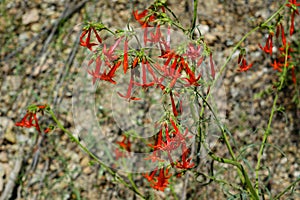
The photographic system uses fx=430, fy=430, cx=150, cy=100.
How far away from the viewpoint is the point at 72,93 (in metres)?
3.30

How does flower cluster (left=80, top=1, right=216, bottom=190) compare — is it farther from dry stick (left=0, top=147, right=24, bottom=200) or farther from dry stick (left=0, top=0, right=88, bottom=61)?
dry stick (left=0, top=0, right=88, bottom=61)

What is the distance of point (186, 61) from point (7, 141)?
2.08m

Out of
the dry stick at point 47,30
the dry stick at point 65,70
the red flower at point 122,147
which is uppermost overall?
the dry stick at point 47,30

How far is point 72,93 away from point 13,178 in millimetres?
770

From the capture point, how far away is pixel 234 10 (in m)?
3.62

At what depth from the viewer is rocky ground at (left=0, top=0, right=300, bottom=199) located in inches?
116

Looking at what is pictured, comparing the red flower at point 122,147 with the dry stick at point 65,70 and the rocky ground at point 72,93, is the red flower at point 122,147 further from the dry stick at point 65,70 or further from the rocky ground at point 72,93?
the dry stick at point 65,70

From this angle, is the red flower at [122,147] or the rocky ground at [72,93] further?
the rocky ground at [72,93]

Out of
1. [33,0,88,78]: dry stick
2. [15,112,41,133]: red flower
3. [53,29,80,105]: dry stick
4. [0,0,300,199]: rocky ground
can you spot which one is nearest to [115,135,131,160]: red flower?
[0,0,300,199]: rocky ground

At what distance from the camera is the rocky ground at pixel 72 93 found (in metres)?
2.96

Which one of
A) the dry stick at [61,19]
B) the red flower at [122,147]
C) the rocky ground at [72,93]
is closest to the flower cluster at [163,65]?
the red flower at [122,147]

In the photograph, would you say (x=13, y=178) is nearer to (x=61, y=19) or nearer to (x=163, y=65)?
(x=61, y=19)

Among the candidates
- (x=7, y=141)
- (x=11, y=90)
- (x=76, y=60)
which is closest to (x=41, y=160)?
(x=7, y=141)

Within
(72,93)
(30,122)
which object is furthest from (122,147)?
(30,122)
